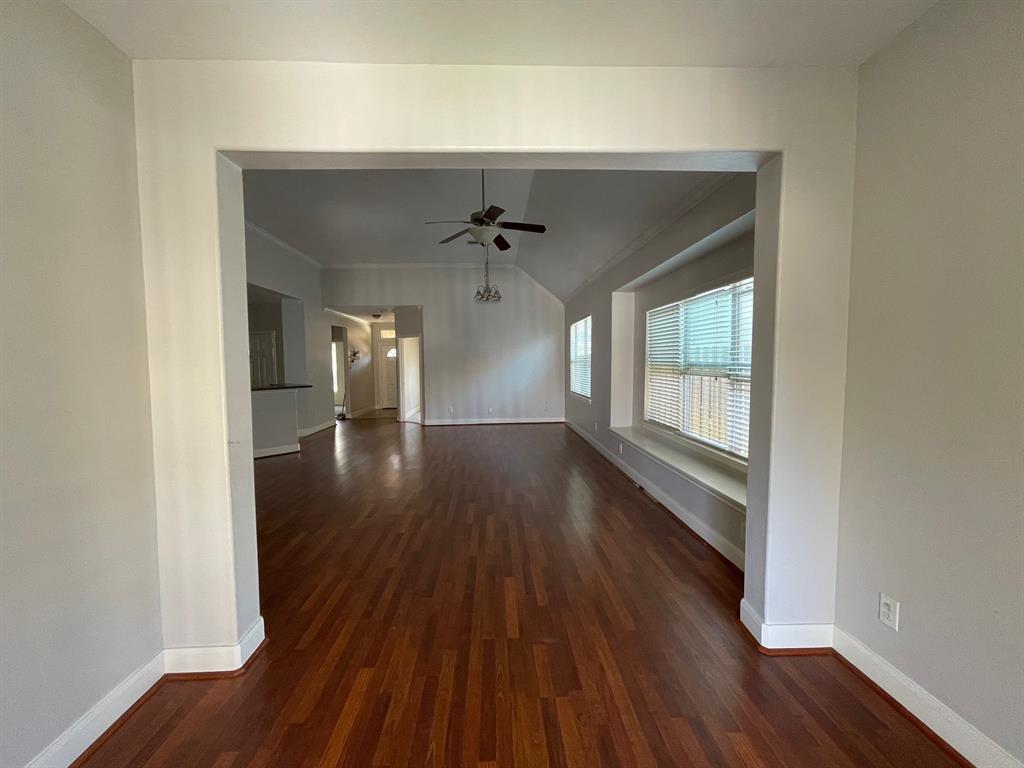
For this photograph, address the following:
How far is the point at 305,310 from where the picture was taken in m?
7.37

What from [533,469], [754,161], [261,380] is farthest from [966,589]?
[261,380]

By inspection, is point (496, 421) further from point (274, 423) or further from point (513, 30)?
point (513, 30)

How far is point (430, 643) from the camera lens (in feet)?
6.28

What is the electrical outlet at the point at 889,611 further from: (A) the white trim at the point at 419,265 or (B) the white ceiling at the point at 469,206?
(A) the white trim at the point at 419,265

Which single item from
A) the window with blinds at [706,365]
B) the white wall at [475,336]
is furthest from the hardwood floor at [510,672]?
the white wall at [475,336]

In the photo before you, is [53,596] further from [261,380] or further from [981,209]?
[261,380]

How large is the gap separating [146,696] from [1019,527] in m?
3.20

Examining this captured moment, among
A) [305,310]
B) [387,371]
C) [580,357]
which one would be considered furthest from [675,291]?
[387,371]

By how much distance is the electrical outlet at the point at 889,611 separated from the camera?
157 cm

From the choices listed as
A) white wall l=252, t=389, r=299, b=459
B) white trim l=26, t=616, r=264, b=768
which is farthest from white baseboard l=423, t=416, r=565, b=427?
white trim l=26, t=616, r=264, b=768

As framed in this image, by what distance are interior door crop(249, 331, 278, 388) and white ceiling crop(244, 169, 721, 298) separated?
1765mm

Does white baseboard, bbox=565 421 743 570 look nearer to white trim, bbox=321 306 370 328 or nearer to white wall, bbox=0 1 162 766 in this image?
white wall, bbox=0 1 162 766

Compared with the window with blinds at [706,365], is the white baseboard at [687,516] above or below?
below

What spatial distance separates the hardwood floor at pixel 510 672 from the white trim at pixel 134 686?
0.19 ft
